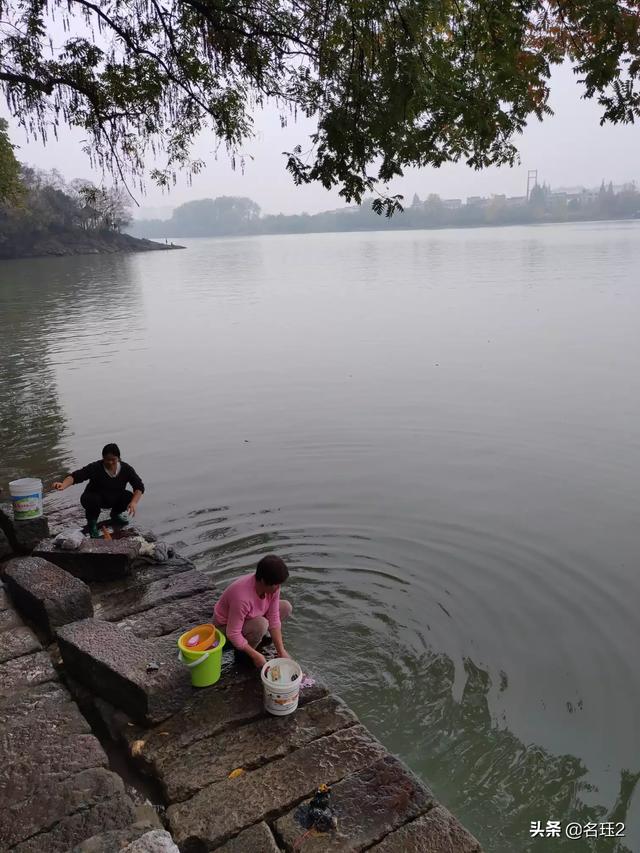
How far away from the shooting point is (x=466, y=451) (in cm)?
1186

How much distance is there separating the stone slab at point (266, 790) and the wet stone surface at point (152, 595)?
2.00 meters

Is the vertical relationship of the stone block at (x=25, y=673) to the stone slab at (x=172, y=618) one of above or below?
above

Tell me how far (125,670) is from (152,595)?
169 cm

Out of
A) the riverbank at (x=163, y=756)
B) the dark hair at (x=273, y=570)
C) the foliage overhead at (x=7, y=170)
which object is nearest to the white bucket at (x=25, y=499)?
the riverbank at (x=163, y=756)

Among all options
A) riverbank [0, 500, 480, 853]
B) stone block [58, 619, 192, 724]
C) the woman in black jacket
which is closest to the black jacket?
the woman in black jacket

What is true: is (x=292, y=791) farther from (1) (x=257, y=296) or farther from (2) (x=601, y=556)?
(1) (x=257, y=296)

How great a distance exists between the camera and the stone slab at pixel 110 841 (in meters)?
3.13

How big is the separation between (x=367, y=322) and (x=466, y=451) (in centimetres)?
1426

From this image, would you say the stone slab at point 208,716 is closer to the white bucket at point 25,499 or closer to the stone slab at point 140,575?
the stone slab at point 140,575

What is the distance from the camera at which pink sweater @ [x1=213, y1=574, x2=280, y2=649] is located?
4.94 meters

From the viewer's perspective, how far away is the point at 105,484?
7.77 m

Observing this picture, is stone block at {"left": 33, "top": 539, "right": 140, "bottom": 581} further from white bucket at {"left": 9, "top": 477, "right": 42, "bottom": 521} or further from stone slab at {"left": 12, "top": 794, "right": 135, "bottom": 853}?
stone slab at {"left": 12, "top": 794, "right": 135, "bottom": 853}

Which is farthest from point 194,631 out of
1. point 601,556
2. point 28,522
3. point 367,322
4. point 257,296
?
point 257,296

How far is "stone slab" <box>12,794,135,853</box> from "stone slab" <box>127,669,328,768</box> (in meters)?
0.59
